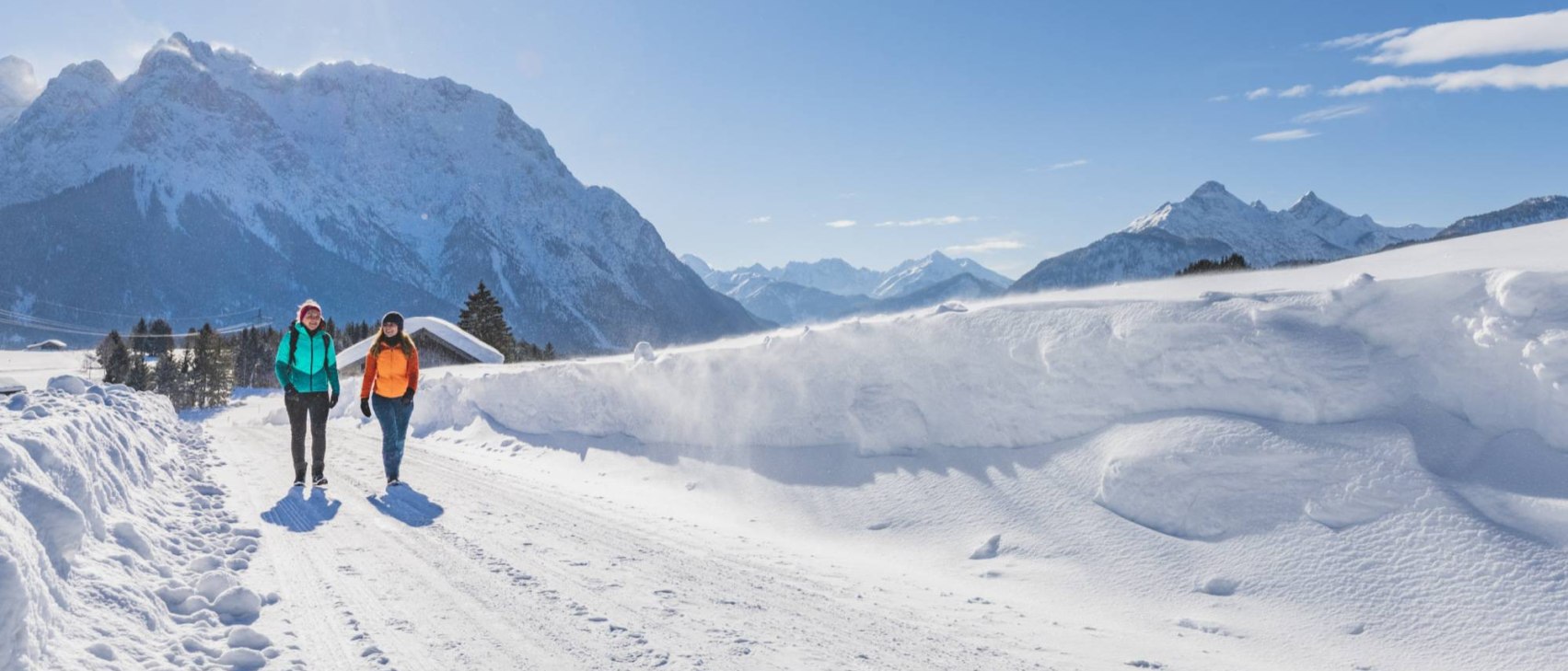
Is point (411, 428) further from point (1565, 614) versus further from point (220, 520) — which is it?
point (1565, 614)

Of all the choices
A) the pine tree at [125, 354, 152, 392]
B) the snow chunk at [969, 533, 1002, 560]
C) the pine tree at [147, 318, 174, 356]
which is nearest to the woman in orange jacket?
the snow chunk at [969, 533, 1002, 560]

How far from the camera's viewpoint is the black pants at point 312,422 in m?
8.48

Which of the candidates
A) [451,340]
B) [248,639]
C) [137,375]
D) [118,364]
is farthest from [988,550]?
[118,364]

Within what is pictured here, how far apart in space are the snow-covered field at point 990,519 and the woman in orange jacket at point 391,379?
841mm

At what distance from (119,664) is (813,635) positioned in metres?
3.26

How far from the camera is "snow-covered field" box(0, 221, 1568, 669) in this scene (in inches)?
159

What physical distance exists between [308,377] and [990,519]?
7839mm

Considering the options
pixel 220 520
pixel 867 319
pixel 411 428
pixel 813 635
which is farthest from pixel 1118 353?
pixel 411 428

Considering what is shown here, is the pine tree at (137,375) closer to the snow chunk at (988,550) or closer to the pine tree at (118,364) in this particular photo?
the pine tree at (118,364)

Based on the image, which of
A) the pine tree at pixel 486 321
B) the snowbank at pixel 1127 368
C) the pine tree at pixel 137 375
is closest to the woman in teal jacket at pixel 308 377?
the snowbank at pixel 1127 368

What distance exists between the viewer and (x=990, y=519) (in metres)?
6.59

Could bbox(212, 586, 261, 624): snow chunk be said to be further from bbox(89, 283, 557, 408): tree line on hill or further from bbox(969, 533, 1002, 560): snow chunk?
bbox(89, 283, 557, 408): tree line on hill

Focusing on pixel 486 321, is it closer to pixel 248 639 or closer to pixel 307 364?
pixel 307 364

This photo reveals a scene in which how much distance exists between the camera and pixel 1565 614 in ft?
13.3
